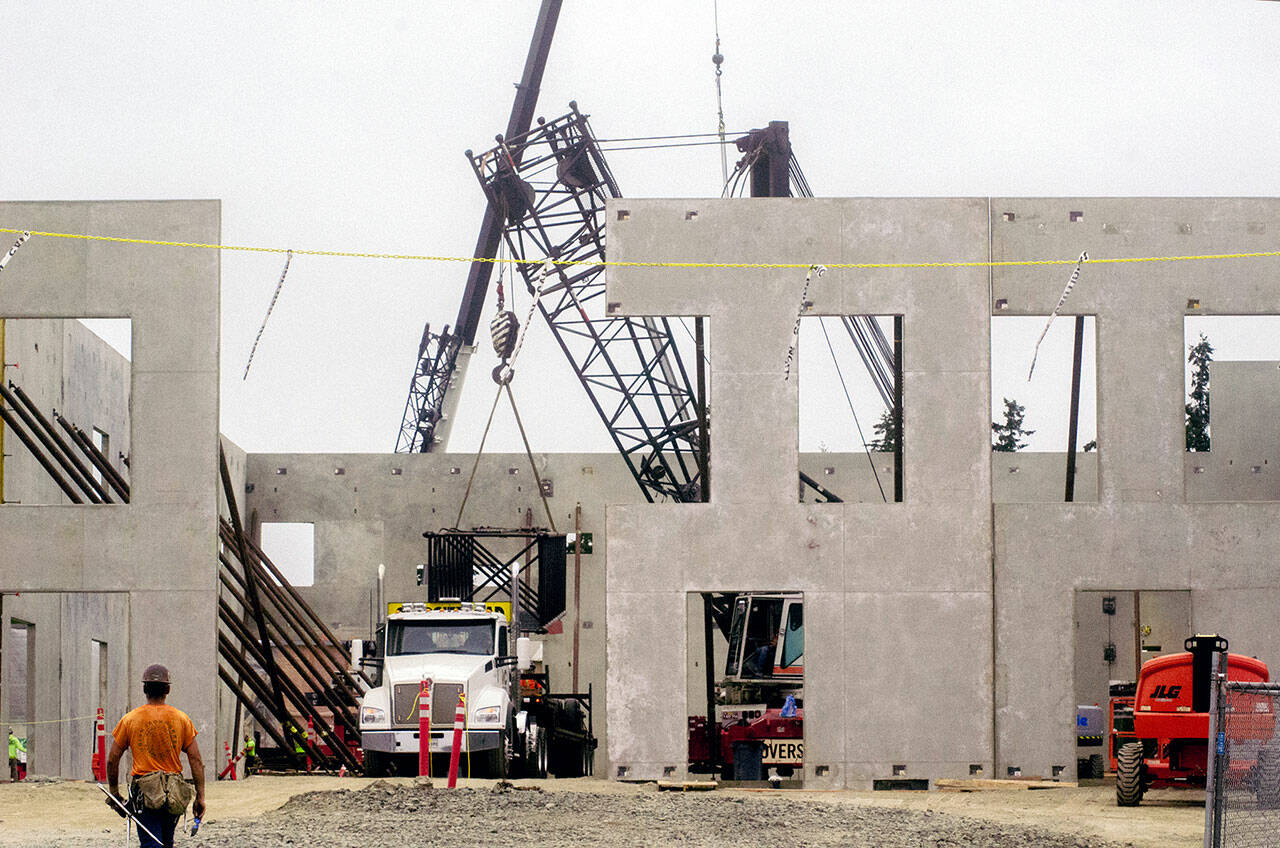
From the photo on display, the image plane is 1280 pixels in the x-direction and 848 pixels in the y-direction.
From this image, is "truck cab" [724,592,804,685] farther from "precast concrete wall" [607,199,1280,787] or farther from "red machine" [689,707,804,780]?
"precast concrete wall" [607,199,1280,787]

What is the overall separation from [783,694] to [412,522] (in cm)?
1274

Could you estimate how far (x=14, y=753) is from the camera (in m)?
27.8

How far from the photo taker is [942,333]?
23094mm

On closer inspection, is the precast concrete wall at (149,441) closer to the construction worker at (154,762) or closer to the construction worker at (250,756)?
the construction worker at (250,756)

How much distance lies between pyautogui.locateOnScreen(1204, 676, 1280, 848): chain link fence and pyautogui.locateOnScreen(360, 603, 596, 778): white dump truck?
9.65 metres

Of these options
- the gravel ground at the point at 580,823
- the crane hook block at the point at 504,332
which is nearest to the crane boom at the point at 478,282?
the crane hook block at the point at 504,332

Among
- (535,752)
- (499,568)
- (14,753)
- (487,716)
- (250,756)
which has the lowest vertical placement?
(250,756)

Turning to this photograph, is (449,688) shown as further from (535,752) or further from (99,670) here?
(99,670)

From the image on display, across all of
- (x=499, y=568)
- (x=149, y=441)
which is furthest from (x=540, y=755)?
(x=499, y=568)

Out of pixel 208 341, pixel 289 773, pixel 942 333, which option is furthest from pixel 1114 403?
pixel 289 773

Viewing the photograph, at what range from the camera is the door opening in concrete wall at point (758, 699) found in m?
23.2

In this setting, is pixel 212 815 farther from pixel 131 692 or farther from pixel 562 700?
pixel 562 700

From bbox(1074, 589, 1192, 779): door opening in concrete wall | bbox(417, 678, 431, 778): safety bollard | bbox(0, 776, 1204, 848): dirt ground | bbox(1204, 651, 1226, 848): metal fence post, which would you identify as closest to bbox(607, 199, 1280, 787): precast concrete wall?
bbox(0, 776, 1204, 848): dirt ground

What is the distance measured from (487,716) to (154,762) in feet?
40.6
